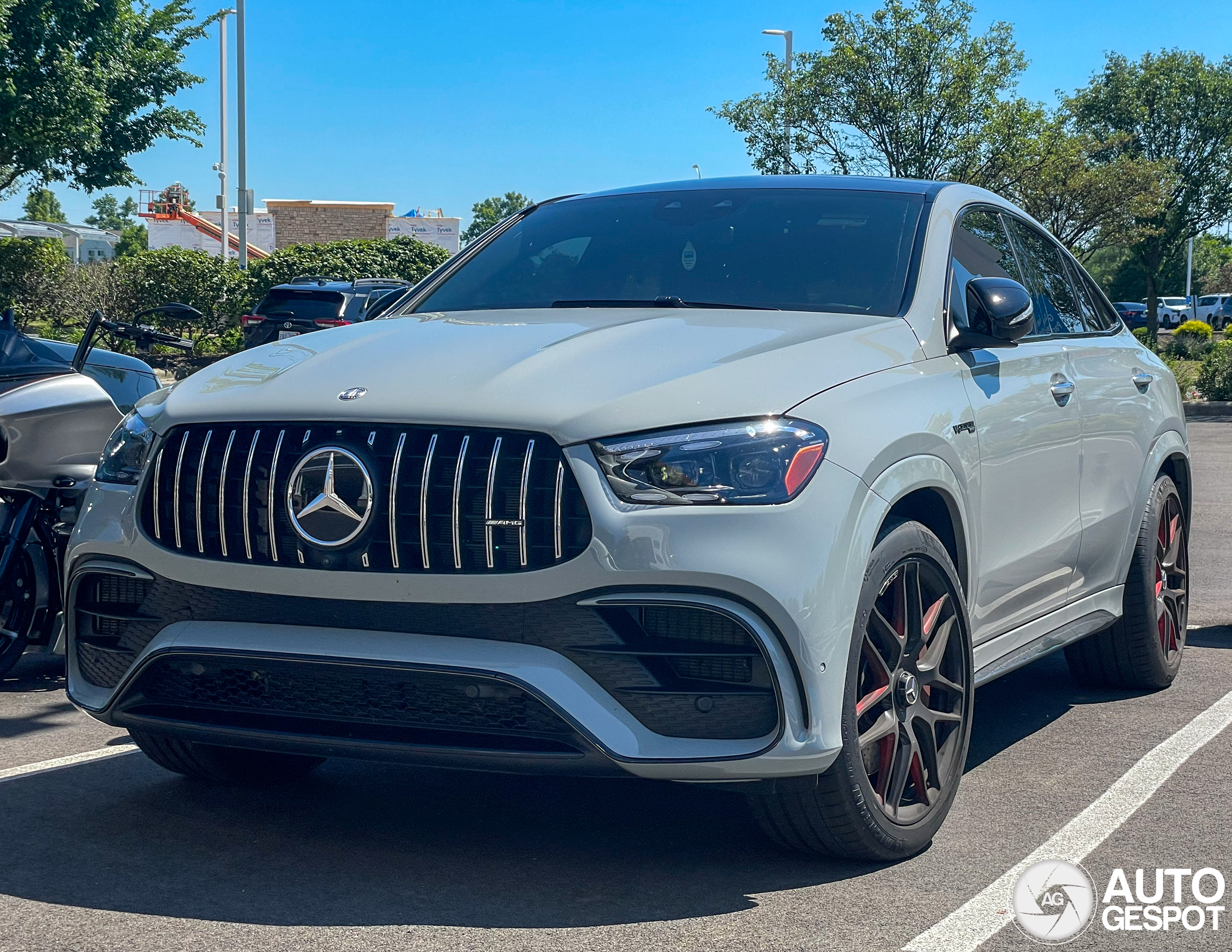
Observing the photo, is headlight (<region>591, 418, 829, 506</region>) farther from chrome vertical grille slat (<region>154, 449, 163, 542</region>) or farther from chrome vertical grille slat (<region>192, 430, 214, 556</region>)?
chrome vertical grille slat (<region>154, 449, 163, 542</region>)

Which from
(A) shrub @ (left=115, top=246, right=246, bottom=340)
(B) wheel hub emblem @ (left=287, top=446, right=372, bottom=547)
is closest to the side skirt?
(B) wheel hub emblem @ (left=287, top=446, right=372, bottom=547)

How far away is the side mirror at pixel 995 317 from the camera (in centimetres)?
417

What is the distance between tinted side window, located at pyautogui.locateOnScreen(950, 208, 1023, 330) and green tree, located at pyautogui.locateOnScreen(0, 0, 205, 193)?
17971 millimetres

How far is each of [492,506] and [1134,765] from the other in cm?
242

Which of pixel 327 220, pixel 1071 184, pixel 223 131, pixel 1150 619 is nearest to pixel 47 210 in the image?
pixel 327 220

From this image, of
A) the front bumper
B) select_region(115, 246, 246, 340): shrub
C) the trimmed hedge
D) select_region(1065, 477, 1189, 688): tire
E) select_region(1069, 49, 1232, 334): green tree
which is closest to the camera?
the front bumper

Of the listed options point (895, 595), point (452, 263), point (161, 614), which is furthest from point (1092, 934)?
point (452, 263)

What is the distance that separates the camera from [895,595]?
11.9 ft

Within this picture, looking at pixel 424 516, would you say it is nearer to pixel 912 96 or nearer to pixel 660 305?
pixel 660 305

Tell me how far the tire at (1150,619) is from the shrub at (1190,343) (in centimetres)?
2293

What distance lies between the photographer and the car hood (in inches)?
129

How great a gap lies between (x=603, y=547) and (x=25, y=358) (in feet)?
11.1

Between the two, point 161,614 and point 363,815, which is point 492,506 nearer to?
point 161,614

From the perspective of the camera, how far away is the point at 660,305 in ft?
14.1
